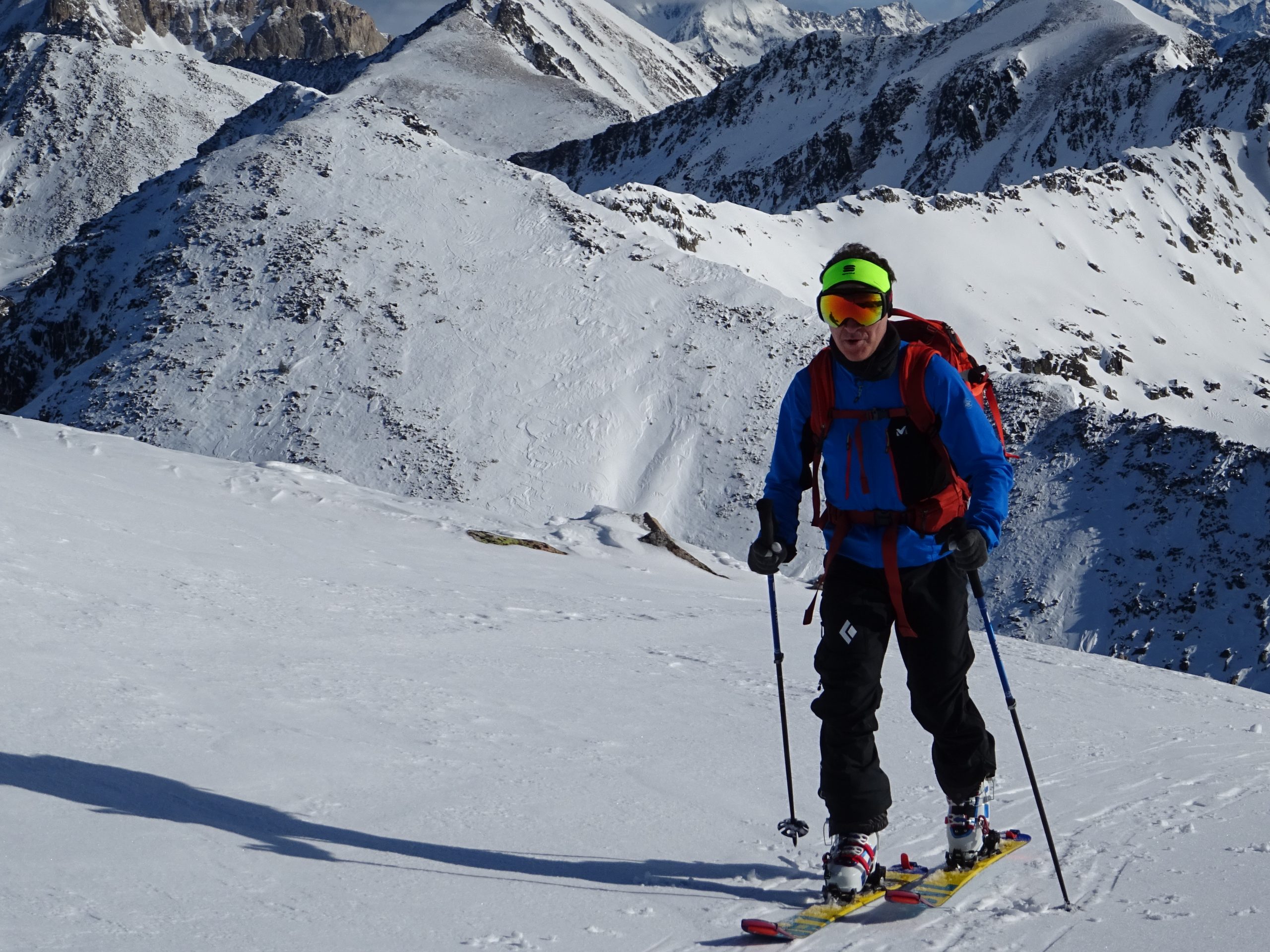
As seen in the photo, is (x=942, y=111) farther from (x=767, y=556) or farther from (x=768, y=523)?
(x=767, y=556)

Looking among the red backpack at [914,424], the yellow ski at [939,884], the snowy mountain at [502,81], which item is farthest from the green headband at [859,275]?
the snowy mountain at [502,81]

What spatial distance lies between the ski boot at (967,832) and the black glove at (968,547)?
1042mm

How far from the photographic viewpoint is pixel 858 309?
419cm

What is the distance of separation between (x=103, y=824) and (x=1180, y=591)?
26.5m

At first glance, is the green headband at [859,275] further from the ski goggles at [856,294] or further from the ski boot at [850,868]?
the ski boot at [850,868]

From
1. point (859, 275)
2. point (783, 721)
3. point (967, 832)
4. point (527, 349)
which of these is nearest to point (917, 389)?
point (859, 275)

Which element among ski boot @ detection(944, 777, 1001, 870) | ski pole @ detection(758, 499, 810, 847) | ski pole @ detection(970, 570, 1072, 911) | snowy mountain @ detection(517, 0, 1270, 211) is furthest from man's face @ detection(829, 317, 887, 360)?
snowy mountain @ detection(517, 0, 1270, 211)

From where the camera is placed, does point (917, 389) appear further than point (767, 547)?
No

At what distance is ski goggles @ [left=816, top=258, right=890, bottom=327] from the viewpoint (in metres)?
4.19

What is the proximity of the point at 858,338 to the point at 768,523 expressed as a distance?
88 centimetres

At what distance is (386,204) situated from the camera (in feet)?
139

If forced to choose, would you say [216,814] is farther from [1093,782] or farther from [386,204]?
[386,204]

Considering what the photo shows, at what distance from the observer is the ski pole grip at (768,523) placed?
14.8 feet

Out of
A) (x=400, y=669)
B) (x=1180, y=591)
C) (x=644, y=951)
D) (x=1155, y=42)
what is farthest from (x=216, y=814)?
(x=1155, y=42)
